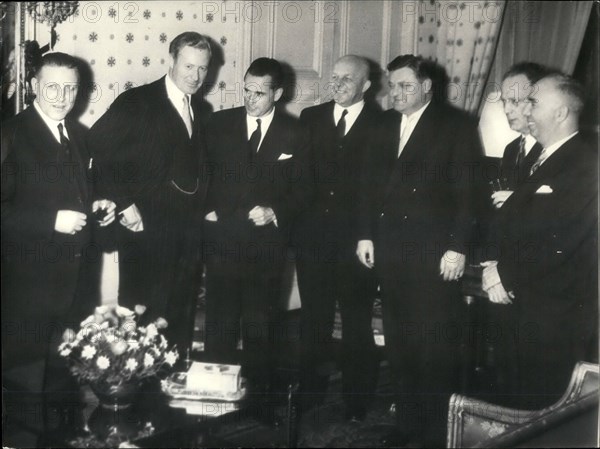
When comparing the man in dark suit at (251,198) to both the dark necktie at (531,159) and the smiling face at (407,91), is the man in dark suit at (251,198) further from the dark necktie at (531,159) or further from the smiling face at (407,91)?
the dark necktie at (531,159)

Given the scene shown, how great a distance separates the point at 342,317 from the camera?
3.42m

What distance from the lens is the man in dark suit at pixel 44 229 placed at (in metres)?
3.06

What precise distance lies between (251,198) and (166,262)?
501 mm

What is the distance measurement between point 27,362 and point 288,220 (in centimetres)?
134

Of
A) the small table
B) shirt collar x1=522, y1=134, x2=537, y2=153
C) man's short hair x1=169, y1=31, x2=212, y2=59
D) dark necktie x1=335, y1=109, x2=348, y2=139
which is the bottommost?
the small table

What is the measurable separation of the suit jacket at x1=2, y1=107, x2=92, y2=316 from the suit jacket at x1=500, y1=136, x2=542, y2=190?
1903mm

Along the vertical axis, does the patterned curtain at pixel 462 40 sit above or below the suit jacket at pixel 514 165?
above

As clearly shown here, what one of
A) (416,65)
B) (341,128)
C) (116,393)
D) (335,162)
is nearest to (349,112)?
(341,128)

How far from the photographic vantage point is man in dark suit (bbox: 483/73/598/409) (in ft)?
10.3

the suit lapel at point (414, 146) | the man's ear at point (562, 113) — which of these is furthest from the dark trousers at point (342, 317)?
the man's ear at point (562, 113)

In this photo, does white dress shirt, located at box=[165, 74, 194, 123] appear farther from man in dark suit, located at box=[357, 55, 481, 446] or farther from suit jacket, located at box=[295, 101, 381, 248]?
man in dark suit, located at box=[357, 55, 481, 446]

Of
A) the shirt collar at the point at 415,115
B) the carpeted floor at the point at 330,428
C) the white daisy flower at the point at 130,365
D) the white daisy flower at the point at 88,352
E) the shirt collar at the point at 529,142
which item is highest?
the shirt collar at the point at 415,115

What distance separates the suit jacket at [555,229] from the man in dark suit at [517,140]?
0.05m

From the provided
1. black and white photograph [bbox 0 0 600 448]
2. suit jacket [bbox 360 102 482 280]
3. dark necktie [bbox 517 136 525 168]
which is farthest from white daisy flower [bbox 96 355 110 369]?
dark necktie [bbox 517 136 525 168]
